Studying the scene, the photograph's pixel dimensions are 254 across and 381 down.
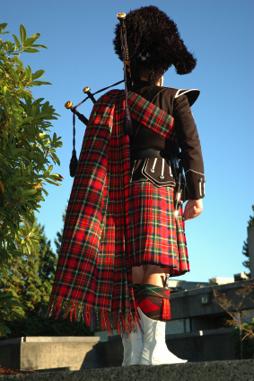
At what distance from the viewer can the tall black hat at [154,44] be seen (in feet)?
16.0

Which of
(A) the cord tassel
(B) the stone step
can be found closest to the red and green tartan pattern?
(A) the cord tassel

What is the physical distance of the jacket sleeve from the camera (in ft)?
14.9

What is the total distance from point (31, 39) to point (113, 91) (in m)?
2.96

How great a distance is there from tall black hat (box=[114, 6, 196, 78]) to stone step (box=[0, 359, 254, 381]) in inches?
99.6

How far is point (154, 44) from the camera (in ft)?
16.1

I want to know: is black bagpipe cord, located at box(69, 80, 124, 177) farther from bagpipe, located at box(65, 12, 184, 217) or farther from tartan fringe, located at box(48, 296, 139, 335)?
tartan fringe, located at box(48, 296, 139, 335)

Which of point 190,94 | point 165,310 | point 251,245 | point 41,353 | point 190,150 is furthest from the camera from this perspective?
point 251,245

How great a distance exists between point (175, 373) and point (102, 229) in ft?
4.71

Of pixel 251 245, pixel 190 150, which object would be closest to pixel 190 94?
pixel 190 150

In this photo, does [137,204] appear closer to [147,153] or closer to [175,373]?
[147,153]

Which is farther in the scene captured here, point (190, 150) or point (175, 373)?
point (190, 150)

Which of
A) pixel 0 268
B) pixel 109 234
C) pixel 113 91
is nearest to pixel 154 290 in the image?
pixel 109 234

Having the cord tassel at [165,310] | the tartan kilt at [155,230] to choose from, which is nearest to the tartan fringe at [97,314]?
the cord tassel at [165,310]

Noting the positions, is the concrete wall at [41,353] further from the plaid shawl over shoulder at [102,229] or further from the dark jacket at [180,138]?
the dark jacket at [180,138]
